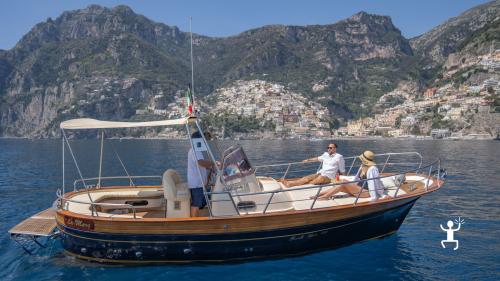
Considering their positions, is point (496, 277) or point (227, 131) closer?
point (496, 277)

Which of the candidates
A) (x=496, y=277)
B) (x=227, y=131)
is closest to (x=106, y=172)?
(x=496, y=277)

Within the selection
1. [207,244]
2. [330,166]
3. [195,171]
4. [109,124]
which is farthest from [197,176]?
[330,166]

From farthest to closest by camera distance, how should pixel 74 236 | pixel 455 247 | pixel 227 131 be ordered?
pixel 227 131, pixel 455 247, pixel 74 236

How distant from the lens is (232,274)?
920cm

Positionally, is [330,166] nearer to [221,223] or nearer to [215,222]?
[221,223]

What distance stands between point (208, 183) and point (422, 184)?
6082 mm

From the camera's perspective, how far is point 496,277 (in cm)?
907

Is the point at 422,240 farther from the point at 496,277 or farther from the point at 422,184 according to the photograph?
the point at 496,277

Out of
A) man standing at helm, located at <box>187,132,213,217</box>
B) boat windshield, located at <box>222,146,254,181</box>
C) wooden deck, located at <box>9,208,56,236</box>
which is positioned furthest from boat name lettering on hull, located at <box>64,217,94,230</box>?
boat windshield, located at <box>222,146,254,181</box>

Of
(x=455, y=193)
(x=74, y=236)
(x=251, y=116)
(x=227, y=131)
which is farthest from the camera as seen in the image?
(x=251, y=116)

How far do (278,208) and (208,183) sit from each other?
178 cm

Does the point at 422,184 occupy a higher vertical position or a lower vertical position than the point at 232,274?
higher

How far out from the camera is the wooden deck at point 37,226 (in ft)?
33.6

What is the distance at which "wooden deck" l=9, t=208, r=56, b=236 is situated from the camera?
403 inches
